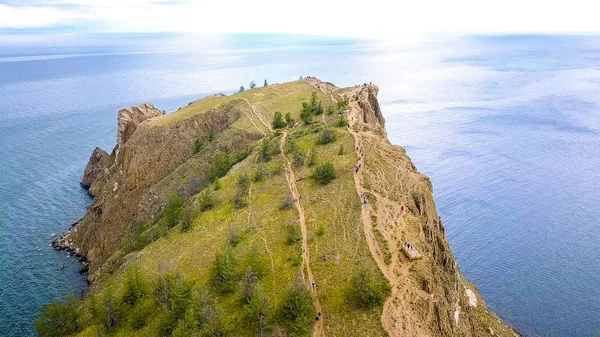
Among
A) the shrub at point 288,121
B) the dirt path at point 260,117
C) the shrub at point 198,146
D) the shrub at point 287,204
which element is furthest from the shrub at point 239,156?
the shrub at point 287,204

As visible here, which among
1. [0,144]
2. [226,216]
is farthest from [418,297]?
[0,144]

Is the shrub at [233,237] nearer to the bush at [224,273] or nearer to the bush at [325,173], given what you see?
the bush at [224,273]

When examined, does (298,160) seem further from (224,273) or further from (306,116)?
(224,273)

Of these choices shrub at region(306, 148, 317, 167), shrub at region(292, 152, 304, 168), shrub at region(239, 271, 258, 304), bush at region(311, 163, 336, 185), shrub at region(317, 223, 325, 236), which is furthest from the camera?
shrub at region(292, 152, 304, 168)

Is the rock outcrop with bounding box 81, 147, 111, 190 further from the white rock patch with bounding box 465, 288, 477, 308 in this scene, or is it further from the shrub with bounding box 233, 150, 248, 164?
the white rock patch with bounding box 465, 288, 477, 308

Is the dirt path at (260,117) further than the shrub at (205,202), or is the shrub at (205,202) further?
the dirt path at (260,117)

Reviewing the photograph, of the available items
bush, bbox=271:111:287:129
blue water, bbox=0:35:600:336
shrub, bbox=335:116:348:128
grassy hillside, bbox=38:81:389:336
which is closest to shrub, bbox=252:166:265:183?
grassy hillside, bbox=38:81:389:336
